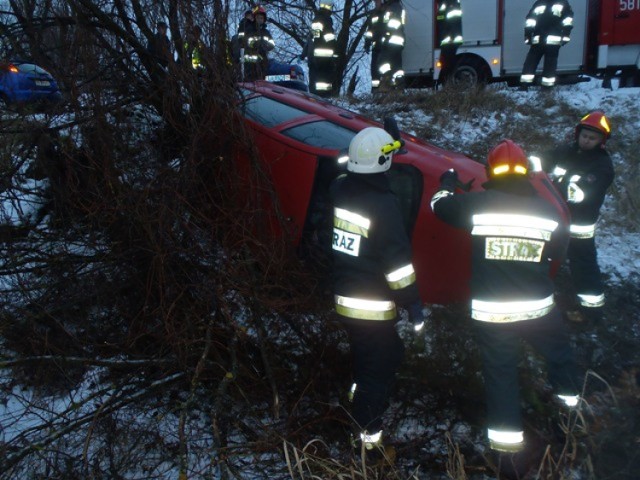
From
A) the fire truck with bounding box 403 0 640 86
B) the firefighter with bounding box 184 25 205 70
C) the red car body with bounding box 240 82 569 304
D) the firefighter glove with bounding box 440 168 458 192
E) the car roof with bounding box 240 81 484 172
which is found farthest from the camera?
the fire truck with bounding box 403 0 640 86

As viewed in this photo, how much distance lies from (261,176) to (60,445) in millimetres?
1900

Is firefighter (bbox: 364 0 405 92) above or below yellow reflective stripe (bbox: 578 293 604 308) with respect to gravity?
above

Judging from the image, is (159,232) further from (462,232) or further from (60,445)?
(462,232)

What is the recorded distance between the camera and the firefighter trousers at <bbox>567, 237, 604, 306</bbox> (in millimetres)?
4156

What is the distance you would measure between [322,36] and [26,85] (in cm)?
527

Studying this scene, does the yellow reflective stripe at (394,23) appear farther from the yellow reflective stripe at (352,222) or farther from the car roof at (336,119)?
the yellow reflective stripe at (352,222)

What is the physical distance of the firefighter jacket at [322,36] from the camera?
844 cm

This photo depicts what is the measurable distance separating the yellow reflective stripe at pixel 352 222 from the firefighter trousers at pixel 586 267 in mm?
1940

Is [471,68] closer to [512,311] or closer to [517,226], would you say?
[517,226]

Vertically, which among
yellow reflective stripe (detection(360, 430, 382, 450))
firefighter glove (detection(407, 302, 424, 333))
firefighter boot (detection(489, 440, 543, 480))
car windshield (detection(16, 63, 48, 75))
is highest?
car windshield (detection(16, 63, 48, 75))

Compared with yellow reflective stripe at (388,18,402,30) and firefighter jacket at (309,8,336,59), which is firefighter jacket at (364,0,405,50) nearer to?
yellow reflective stripe at (388,18,402,30)

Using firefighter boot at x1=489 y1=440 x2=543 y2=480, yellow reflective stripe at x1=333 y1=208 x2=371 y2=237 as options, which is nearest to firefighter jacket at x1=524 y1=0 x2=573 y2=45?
yellow reflective stripe at x1=333 y1=208 x2=371 y2=237

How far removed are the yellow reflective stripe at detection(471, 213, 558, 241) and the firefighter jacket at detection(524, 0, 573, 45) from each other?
21.0 feet

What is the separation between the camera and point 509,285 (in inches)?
120
